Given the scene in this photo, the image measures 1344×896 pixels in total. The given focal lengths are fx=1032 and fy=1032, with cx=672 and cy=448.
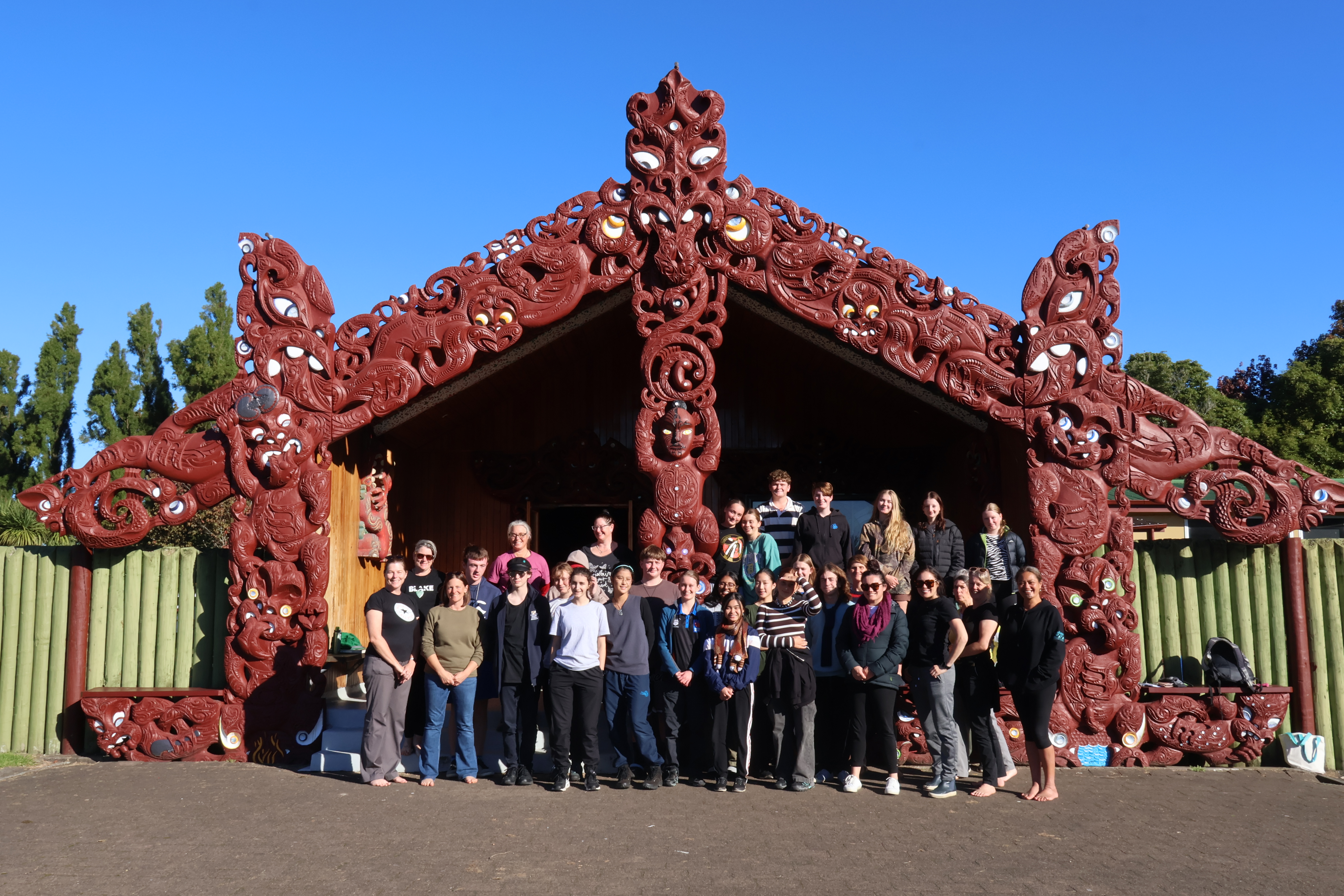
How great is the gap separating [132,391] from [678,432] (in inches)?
716

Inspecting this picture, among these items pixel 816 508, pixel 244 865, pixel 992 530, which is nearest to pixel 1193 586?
pixel 992 530

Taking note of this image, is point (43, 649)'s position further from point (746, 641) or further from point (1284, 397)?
point (1284, 397)

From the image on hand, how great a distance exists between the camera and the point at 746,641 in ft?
23.8

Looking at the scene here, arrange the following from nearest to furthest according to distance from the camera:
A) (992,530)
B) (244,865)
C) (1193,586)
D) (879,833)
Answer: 1. (244,865)
2. (879,833)
3. (992,530)
4. (1193,586)

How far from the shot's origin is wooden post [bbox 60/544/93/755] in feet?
29.0

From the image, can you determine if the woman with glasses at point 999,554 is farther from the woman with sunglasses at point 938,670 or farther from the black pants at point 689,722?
the black pants at point 689,722

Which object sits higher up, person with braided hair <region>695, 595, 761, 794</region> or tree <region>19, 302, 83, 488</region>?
tree <region>19, 302, 83, 488</region>

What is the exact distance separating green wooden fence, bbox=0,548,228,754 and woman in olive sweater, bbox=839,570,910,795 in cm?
540

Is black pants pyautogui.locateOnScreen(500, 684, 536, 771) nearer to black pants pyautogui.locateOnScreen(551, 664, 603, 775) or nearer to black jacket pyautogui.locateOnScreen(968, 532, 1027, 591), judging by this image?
black pants pyautogui.locateOnScreen(551, 664, 603, 775)

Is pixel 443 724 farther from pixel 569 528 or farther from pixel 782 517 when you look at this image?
pixel 569 528

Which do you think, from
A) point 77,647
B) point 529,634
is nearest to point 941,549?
point 529,634

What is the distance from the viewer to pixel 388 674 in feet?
24.6

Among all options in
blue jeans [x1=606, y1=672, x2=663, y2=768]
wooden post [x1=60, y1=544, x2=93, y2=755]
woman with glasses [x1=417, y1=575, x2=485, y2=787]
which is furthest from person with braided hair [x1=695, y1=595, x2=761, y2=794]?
wooden post [x1=60, y1=544, x2=93, y2=755]

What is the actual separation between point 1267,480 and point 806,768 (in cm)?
465
